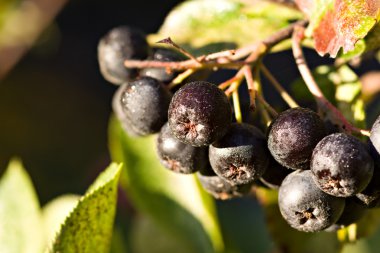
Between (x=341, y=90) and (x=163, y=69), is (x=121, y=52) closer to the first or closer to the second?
(x=163, y=69)

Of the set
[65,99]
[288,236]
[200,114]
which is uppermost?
[200,114]

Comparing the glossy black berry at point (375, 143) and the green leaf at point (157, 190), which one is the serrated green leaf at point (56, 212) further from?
the glossy black berry at point (375, 143)

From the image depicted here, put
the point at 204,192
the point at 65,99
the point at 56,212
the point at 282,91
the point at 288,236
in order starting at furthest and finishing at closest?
the point at 65,99 → the point at 56,212 → the point at 204,192 → the point at 288,236 → the point at 282,91

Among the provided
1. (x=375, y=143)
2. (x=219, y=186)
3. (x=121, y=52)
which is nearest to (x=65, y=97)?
(x=121, y=52)

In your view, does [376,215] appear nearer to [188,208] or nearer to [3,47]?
[188,208]

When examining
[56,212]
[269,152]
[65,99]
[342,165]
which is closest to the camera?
[342,165]

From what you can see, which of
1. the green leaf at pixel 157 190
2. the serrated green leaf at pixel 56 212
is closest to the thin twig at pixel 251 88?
the green leaf at pixel 157 190

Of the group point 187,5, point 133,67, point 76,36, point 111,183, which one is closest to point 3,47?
point 187,5

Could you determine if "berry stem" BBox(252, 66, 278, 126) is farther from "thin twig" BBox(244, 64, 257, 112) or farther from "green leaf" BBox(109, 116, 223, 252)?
"green leaf" BBox(109, 116, 223, 252)
